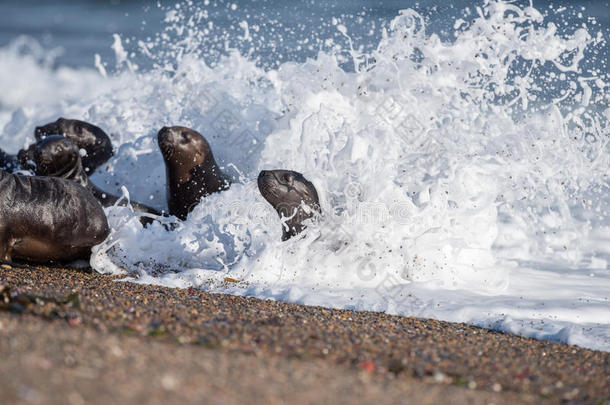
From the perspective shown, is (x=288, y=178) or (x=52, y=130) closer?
(x=288, y=178)

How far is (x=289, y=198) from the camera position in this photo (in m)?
5.85

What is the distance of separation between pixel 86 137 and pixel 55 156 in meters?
1.45

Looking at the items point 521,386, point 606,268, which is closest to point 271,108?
point 606,268

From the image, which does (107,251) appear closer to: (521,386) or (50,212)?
(50,212)

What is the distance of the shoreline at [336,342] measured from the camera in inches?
107

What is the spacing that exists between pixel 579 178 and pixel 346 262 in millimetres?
2546

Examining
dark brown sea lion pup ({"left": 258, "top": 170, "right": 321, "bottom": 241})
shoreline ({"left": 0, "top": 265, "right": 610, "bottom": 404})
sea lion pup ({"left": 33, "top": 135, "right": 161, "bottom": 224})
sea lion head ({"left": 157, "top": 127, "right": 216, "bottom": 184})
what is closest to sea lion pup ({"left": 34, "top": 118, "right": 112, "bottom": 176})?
sea lion pup ({"left": 33, "top": 135, "right": 161, "bottom": 224})

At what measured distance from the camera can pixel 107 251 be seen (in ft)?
19.3

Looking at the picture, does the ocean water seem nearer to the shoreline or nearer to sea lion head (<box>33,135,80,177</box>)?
the shoreline

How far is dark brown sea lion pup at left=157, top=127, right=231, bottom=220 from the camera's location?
7.14m

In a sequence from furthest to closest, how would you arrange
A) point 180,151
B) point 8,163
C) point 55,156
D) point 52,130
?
point 52,130
point 8,163
point 180,151
point 55,156

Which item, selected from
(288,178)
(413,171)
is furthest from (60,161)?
(413,171)

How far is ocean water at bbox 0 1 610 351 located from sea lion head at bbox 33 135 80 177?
101cm

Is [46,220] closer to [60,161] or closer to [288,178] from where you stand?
[60,161]
